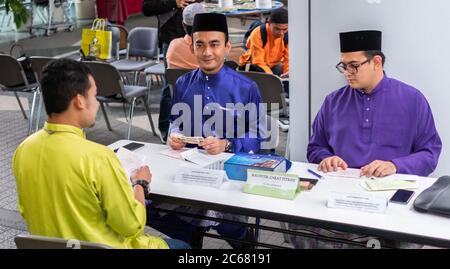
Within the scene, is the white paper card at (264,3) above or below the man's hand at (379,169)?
above

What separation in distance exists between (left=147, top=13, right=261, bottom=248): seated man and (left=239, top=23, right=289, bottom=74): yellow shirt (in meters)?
2.43

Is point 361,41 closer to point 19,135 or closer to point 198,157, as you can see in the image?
point 198,157

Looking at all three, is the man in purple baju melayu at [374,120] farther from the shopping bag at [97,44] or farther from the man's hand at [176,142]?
the shopping bag at [97,44]

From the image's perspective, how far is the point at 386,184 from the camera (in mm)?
2195

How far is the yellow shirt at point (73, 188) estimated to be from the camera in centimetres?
180

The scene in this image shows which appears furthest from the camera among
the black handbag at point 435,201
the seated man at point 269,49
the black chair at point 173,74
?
the seated man at point 269,49

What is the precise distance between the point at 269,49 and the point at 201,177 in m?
3.31

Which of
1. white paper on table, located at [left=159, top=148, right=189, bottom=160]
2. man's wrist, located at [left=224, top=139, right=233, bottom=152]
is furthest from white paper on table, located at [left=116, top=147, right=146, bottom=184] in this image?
man's wrist, located at [left=224, top=139, right=233, bottom=152]

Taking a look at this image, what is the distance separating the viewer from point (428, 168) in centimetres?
247

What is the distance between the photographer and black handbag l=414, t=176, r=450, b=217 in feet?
6.29

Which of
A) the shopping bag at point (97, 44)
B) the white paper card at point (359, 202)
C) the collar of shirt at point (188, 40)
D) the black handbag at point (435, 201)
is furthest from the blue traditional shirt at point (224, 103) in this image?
the shopping bag at point (97, 44)

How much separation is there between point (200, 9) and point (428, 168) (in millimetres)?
2219

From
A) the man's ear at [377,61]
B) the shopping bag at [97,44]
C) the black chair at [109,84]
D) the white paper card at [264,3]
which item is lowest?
the black chair at [109,84]
